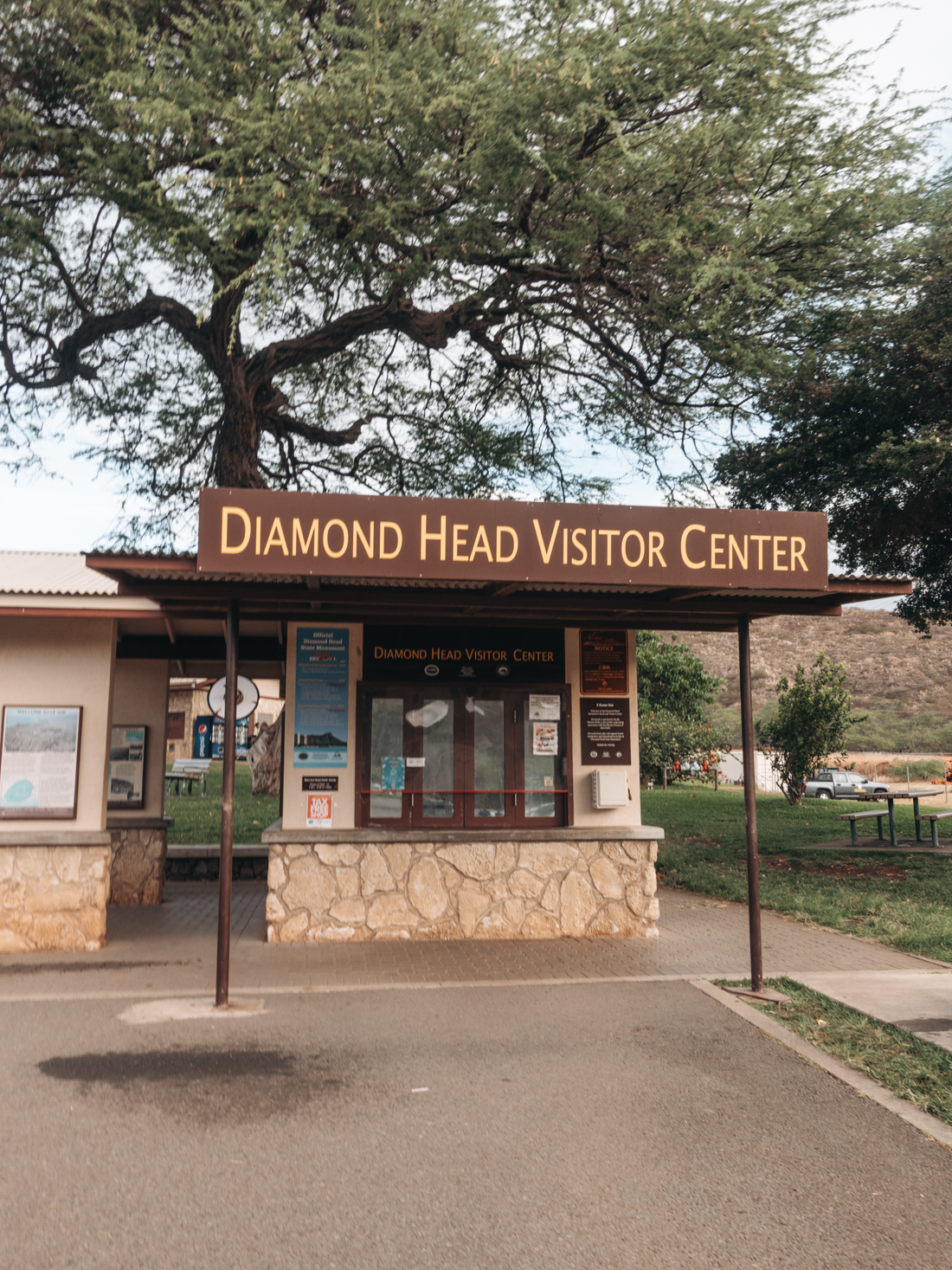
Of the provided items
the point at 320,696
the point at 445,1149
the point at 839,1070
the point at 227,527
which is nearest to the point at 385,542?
the point at 227,527

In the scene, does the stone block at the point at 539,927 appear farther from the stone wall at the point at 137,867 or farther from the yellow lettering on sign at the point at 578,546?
the stone wall at the point at 137,867

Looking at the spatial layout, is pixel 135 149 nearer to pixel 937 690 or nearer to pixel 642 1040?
pixel 642 1040

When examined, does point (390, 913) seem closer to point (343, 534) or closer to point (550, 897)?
point (550, 897)

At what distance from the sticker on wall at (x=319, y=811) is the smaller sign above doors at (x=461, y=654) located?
1.21m

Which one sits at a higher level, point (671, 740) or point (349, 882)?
point (671, 740)

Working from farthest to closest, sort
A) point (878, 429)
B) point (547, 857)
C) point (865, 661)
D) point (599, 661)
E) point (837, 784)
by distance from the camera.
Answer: point (865, 661), point (837, 784), point (878, 429), point (599, 661), point (547, 857)

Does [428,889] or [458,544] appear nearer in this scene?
[458,544]

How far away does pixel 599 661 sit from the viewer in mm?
9727

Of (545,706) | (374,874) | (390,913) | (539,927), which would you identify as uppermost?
(545,706)

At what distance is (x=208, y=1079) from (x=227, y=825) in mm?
1985

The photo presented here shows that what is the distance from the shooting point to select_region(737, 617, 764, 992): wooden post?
7.62 metres

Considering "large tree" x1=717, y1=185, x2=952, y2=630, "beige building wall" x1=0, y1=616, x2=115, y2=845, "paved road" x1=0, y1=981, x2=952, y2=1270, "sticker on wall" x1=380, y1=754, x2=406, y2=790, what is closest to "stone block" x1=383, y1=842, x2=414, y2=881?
"sticker on wall" x1=380, y1=754, x2=406, y2=790

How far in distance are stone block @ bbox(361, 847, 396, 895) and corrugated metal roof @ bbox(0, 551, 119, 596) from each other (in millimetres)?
3296

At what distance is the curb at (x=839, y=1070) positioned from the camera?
5.04 metres
